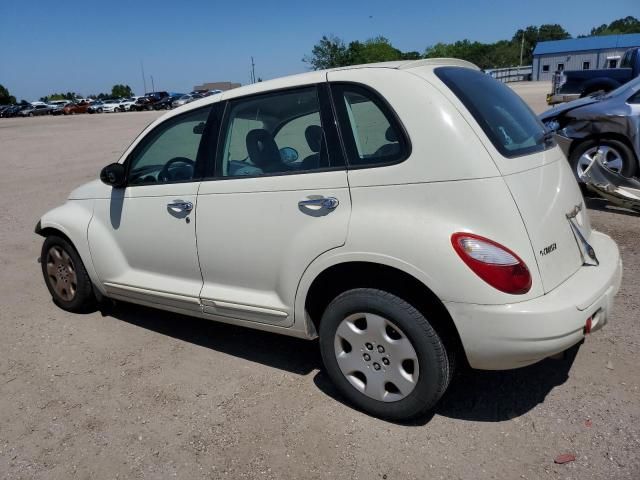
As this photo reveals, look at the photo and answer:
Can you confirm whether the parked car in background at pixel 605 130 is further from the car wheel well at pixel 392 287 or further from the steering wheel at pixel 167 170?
the steering wheel at pixel 167 170

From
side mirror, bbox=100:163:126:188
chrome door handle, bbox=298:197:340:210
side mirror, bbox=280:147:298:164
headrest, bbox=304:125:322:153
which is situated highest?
headrest, bbox=304:125:322:153

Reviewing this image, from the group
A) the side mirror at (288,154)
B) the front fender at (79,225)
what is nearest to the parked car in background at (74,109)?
the front fender at (79,225)

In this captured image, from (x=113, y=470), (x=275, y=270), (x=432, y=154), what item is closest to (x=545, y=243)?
(x=432, y=154)

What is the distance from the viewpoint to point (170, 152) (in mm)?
3900

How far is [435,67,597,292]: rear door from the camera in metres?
2.67

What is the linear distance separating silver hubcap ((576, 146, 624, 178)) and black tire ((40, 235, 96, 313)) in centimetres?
617

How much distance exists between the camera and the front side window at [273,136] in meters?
3.18

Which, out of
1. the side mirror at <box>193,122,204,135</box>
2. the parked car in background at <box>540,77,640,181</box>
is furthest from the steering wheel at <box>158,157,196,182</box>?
the parked car in background at <box>540,77,640,181</box>

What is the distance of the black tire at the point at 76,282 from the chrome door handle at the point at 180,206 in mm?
1331

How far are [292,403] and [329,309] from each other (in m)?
0.69

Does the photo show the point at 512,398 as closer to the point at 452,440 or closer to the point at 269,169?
the point at 452,440

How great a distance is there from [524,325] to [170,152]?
8.66 feet

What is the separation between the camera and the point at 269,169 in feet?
10.9

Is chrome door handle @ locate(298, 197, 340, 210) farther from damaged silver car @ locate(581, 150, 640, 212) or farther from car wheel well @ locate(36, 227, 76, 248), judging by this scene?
damaged silver car @ locate(581, 150, 640, 212)
